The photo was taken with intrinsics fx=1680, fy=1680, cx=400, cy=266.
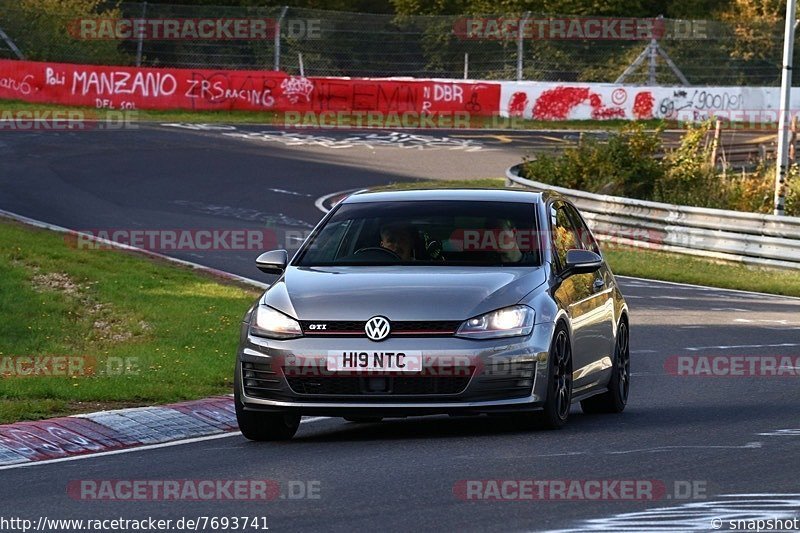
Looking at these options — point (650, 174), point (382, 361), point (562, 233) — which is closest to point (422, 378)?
point (382, 361)

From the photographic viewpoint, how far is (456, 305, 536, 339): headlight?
9.93m

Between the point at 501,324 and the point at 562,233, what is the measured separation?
182 centimetres

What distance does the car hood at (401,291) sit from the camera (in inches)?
391

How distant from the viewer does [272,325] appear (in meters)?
10.2

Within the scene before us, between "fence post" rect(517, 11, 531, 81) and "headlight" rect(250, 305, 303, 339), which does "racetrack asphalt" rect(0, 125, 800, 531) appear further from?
"fence post" rect(517, 11, 531, 81)

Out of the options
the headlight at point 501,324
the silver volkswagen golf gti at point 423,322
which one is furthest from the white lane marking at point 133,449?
the headlight at point 501,324

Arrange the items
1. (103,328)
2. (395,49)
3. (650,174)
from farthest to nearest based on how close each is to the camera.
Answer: (395,49)
(650,174)
(103,328)

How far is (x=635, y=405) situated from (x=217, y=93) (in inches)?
1400

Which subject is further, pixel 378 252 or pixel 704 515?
pixel 378 252

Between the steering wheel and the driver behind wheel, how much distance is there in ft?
0.10

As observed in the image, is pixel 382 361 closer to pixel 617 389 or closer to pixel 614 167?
pixel 617 389

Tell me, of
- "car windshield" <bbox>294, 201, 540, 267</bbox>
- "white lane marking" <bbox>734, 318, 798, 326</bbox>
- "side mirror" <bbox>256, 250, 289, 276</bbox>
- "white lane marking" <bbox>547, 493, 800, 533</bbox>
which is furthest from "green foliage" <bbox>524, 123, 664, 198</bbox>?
"white lane marking" <bbox>547, 493, 800, 533</bbox>

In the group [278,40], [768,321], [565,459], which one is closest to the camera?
[565,459]

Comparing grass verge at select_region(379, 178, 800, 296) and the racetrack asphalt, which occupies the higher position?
the racetrack asphalt
